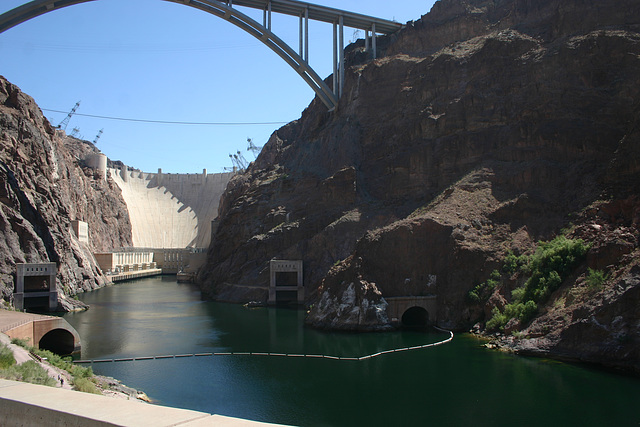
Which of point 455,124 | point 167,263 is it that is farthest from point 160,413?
point 167,263

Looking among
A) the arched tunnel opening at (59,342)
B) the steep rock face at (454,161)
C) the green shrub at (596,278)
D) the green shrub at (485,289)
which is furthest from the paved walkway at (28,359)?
the green shrub at (596,278)

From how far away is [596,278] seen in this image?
34438mm

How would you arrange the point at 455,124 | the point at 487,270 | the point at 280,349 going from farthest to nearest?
the point at 455,124, the point at 487,270, the point at 280,349

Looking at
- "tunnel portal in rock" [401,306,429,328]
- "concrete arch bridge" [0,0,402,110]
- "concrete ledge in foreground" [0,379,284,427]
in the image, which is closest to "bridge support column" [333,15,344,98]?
"concrete arch bridge" [0,0,402,110]

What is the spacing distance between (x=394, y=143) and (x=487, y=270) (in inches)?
1037

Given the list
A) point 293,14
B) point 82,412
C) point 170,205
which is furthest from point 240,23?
point 170,205

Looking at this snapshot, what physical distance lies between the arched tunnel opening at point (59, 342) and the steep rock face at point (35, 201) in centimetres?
1923

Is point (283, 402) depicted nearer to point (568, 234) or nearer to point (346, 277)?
point (346, 277)

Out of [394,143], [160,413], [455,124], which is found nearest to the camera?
[160,413]

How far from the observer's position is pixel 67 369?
27.6m

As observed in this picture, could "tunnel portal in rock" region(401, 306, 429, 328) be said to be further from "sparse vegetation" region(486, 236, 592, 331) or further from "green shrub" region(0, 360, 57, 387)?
"green shrub" region(0, 360, 57, 387)

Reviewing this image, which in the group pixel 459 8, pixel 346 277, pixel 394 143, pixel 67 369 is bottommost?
pixel 67 369

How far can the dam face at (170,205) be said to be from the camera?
463 ft

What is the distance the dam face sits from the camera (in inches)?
5561
